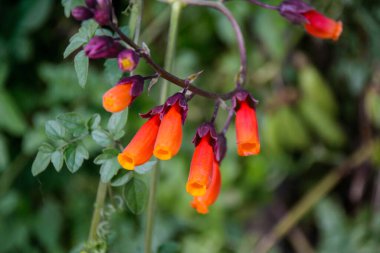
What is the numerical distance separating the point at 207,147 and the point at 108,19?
1.21 ft

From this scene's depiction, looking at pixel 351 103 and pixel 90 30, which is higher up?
pixel 90 30

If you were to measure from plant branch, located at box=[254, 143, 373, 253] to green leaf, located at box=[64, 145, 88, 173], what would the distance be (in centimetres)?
167

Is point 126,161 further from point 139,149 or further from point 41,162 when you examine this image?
point 41,162

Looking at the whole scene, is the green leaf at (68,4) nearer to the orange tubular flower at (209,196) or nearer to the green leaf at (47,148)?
the green leaf at (47,148)

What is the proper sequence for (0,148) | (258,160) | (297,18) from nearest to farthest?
(297,18), (0,148), (258,160)

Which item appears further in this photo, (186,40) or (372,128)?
(372,128)

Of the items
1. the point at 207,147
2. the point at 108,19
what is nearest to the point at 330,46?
the point at 207,147

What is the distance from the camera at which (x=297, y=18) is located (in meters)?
1.79

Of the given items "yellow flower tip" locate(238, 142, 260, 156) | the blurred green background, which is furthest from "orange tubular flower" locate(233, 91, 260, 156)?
A: the blurred green background

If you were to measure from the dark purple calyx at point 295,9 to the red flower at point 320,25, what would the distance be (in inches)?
0.4

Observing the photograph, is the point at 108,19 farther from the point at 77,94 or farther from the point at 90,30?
the point at 77,94

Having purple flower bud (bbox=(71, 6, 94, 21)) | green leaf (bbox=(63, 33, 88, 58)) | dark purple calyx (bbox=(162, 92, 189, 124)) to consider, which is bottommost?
dark purple calyx (bbox=(162, 92, 189, 124))

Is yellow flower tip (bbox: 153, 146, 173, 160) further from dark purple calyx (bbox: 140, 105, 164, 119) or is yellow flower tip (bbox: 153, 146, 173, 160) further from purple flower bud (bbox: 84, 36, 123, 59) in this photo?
purple flower bud (bbox: 84, 36, 123, 59)

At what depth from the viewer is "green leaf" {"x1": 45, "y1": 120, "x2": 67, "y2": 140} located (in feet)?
5.16
